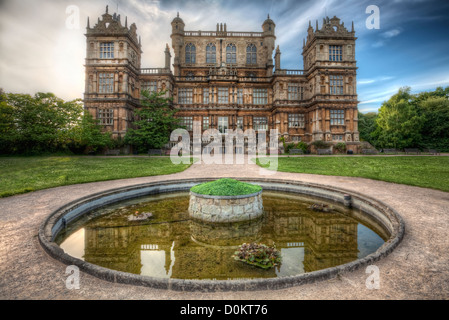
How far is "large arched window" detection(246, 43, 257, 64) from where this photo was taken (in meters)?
40.6

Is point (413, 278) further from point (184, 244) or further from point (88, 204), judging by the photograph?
point (88, 204)

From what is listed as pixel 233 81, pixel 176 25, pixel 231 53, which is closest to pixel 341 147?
pixel 233 81

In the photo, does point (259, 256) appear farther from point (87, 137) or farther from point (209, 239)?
point (87, 137)

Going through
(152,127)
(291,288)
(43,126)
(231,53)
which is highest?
(231,53)

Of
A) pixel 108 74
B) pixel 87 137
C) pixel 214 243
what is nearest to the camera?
pixel 214 243

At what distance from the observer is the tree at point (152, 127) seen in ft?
93.9

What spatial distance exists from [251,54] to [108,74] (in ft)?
82.0

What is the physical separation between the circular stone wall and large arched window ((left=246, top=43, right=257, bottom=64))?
3865 centimetres

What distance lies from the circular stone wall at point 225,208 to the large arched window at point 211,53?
38.1 m

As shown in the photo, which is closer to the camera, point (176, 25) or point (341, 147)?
point (341, 147)

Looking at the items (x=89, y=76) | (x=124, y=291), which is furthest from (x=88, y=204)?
(x=89, y=76)

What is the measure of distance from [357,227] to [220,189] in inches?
185

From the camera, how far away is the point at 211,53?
4031cm
